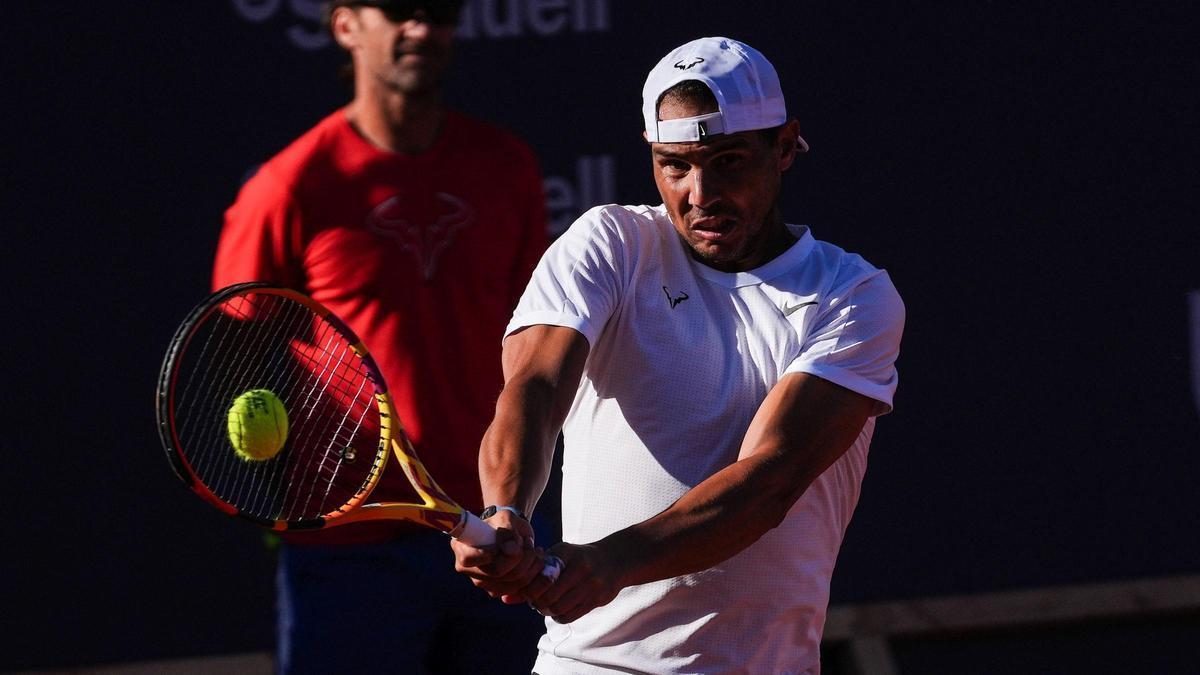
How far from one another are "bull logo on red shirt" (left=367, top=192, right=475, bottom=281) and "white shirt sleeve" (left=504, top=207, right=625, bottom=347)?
94 cm

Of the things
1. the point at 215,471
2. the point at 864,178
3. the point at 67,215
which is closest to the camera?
the point at 215,471

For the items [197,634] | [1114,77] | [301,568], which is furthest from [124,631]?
[1114,77]

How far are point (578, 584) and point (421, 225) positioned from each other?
1467 millimetres

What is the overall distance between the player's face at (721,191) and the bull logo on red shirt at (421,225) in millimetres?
1018

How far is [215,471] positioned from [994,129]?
2.04 meters

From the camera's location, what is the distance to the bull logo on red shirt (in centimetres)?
363

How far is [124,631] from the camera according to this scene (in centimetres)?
419

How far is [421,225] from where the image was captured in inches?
144

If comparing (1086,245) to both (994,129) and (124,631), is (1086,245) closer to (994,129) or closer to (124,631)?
(994,129)

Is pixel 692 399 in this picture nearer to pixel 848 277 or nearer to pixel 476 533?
pixel 848 277

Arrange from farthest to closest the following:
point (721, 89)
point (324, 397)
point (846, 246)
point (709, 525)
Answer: point (846, 246), point (324, 397), point (721, 89), point (709, 525)

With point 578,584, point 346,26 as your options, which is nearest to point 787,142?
point 578,584

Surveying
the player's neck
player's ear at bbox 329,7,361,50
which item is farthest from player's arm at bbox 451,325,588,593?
player's ear at bbox 329,7,361,50

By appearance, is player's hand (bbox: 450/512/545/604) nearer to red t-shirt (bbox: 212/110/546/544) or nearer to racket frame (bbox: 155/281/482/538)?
racket frame (bbox: 155/281/482/538)
